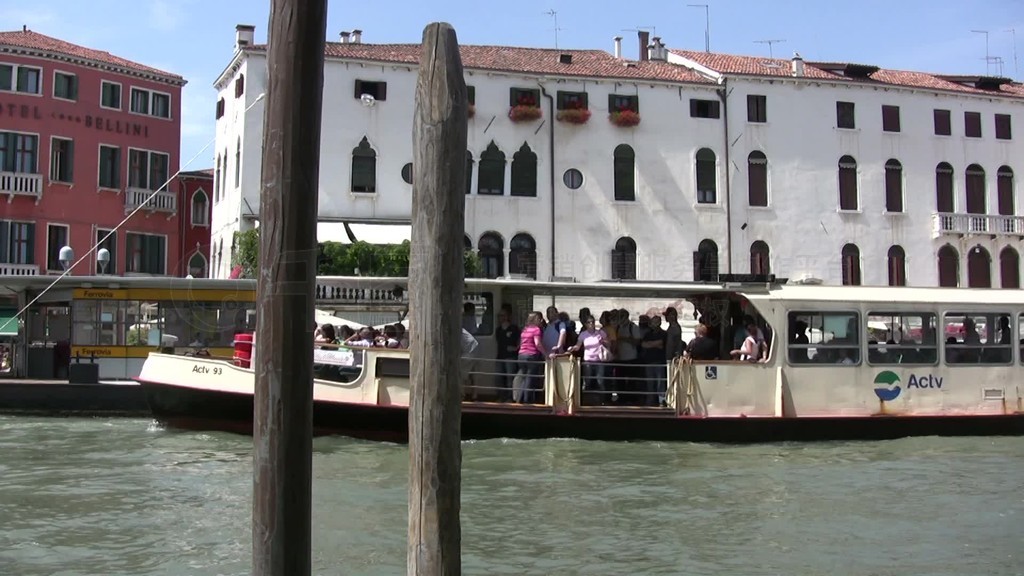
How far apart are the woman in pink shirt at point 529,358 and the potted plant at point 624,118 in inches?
703

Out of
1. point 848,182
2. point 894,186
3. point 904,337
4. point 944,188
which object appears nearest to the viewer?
point 904,337

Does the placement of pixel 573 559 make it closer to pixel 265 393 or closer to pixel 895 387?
pixel 265 393

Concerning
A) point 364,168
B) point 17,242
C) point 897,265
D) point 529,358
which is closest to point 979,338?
point 529,358

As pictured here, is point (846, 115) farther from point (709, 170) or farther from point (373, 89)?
point (373, 89)

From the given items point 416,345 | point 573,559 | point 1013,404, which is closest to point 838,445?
point 1013,404

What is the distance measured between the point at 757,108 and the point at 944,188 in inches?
251

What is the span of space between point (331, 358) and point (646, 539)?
6.41 meters

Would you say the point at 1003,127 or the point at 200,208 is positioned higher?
→ the point at 1003,127

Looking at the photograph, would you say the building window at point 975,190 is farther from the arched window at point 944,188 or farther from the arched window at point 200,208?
the arched window at point 200,208

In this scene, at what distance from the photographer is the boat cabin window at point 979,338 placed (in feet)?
48.2

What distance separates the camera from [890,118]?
32969 millimetres

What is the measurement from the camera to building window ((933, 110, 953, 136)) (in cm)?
3334

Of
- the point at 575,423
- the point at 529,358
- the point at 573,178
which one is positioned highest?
the point at 573,178

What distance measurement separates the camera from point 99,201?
32.9 metres
